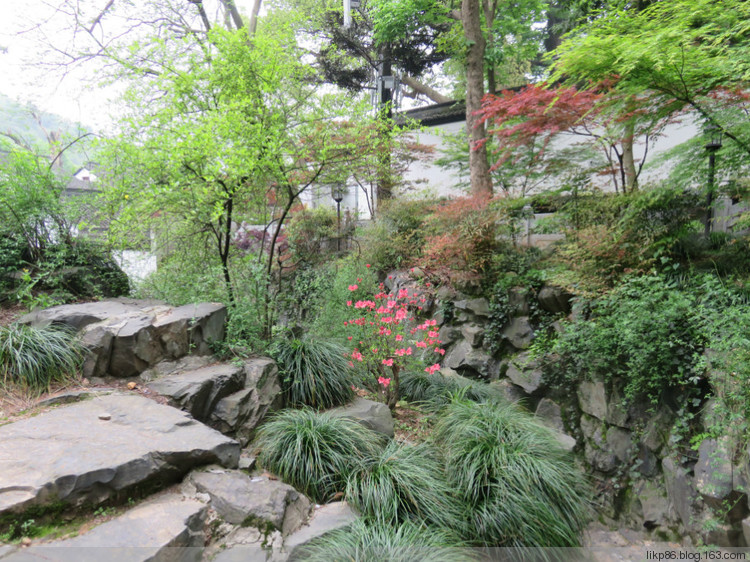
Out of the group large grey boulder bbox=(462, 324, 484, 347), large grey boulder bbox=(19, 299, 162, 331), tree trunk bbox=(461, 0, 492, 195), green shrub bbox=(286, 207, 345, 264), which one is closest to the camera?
large grey boulder bbox=(19, 299, 162, 331)

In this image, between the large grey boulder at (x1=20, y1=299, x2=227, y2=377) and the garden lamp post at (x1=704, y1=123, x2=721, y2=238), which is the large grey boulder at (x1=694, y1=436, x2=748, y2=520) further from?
the large grey boulder at (x1=20, y1=299, x2=227, y2=377)

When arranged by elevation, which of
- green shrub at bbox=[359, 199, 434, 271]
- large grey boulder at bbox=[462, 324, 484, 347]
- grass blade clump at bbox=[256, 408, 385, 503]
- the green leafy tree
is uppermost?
the green leafy tree

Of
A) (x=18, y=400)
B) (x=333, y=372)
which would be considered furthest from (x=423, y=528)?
(x=18, y=400)

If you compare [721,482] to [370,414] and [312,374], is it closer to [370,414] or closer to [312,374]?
[370,414]

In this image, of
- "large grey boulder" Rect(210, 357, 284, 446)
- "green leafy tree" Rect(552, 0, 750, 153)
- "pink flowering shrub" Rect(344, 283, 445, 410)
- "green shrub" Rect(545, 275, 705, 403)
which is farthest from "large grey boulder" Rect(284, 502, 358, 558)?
"green leafy tree" Rect(552, 0, 750, 153)

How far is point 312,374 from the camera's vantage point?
4.14 meters

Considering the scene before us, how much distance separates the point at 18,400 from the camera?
3244mm

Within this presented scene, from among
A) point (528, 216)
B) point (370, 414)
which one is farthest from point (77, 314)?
point (528, 216)

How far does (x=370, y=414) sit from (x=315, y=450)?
0.83 meters

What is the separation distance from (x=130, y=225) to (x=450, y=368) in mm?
4593

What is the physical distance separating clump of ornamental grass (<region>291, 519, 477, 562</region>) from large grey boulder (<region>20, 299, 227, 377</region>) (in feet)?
7.63

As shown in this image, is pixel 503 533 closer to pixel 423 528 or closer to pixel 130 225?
pixel 423 528

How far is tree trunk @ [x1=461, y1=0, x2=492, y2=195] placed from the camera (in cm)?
695

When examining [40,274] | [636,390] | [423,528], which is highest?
[40,274]
